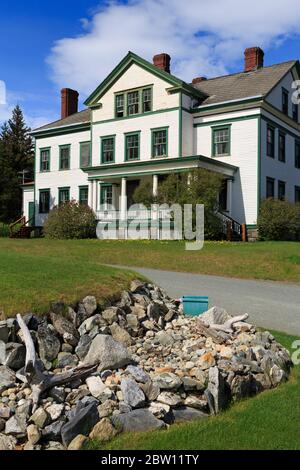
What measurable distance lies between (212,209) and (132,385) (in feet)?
66.8

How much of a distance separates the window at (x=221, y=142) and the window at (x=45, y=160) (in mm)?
14736

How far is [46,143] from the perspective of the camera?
3906 cm

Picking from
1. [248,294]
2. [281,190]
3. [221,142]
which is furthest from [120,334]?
[281,190]

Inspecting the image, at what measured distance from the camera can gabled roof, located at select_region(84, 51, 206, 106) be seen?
30156 millimetres

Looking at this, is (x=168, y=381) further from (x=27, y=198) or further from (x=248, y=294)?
(x=27, y=198)

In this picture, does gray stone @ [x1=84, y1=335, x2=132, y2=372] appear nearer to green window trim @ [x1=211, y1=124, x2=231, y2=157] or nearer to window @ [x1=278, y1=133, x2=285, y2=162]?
green window trim @ [x1=211, y1=124, x2=231, y2=157]

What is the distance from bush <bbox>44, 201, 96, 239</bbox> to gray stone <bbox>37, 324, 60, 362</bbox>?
23.3m

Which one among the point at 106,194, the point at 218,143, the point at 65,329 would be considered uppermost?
the point at 218,143

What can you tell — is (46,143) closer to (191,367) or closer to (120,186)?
(120,186)

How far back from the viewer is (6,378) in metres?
5.41

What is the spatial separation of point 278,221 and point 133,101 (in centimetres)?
1269

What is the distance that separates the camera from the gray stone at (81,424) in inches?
182
